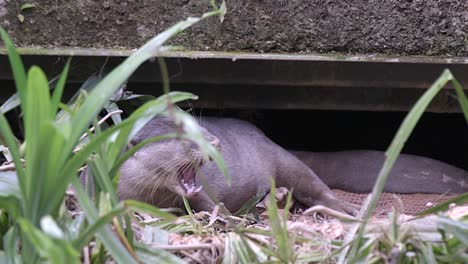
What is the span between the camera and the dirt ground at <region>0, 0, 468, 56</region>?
10.3 feet

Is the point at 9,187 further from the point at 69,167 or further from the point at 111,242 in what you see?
the point at 111,242

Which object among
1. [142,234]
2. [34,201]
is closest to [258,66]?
[142,234]

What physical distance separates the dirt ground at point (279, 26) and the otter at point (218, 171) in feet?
1.40

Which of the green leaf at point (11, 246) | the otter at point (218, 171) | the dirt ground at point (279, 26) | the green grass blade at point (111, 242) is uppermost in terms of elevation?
the dirt ground at point (279, 26)

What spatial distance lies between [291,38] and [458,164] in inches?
64.7

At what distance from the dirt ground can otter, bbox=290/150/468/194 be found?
0.94 metres

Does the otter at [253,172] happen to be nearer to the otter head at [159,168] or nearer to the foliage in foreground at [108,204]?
the otter head at [159,168]

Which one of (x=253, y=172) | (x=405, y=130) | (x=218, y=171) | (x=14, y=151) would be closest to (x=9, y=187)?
(x=14, y=151)

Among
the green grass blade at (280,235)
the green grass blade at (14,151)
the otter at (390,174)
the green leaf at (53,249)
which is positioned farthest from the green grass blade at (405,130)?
the otter at (390,174)

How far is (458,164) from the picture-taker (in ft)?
14.3

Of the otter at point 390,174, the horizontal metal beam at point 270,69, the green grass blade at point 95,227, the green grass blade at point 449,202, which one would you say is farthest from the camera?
the otter at point 390,174

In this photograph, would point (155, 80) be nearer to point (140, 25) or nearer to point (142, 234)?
point (140, 25)

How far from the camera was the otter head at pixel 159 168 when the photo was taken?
10.9 feet

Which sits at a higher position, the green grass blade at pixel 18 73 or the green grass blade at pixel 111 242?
the green grass blade at pixel 18 73
